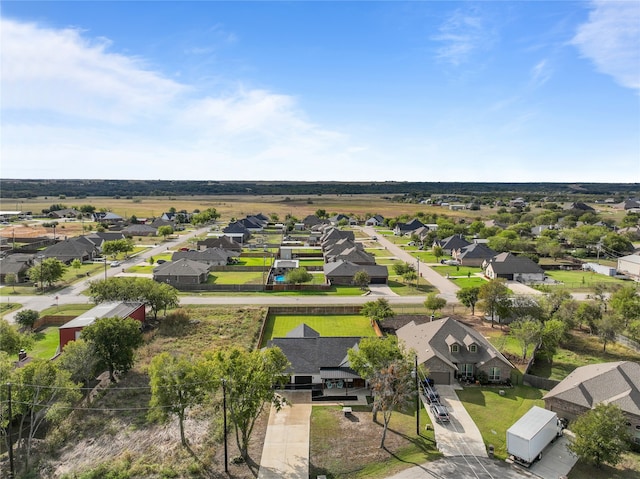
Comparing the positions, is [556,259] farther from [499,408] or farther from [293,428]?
[293,428]

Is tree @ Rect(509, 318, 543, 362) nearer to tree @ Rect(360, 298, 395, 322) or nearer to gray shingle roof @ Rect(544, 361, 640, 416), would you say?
gray shingle roof @ Rect(544, 361, 640, 416)

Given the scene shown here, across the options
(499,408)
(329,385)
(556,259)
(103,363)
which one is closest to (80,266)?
(103,363)

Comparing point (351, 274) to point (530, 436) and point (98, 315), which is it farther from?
point (530, 436)

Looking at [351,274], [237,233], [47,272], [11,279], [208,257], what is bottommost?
[11,279]

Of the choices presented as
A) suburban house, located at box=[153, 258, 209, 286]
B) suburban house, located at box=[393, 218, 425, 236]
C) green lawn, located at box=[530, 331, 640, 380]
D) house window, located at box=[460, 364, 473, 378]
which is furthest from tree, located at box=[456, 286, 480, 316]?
suburban house, located at box=[393, 218, 425, 236]

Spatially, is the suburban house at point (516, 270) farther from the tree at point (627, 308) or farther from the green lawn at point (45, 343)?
the green lawn at point (45, 343)

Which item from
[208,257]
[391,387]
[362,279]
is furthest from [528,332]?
[208,257]
